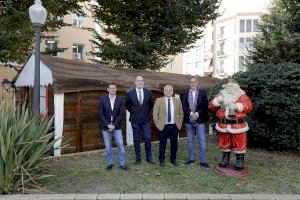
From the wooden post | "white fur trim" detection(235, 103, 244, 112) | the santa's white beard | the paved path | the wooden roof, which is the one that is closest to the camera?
the paved path

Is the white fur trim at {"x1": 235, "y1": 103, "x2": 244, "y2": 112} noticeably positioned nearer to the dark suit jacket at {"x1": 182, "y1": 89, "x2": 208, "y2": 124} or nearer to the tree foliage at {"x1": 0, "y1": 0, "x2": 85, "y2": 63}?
the dark suit jacket at {"x1": 182, "y1": 89, "x2": 208, "y2": 124}

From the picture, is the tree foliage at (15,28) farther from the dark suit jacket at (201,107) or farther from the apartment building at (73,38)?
the apartment building at (73,38)

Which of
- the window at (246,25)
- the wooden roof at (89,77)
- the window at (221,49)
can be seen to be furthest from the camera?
the window at (221,49)

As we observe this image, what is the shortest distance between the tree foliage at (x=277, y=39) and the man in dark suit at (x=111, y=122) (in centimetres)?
890

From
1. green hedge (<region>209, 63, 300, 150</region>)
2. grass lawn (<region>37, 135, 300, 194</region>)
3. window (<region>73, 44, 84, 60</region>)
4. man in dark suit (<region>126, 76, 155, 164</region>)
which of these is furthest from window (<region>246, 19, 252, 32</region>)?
man in dark suit (<region>126, 76, 155, 164</region>)

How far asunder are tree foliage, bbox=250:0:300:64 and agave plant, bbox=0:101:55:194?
10821mm

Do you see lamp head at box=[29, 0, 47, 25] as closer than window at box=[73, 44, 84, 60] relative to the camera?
Yes

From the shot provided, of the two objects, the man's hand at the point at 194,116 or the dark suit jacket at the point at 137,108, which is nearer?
the man's hand at the point at 194,116

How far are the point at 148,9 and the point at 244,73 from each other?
936 centimetres

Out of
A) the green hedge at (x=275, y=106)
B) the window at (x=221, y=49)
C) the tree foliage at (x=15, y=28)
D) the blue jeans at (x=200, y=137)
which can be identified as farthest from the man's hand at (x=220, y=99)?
the window at (x=221, y=49)

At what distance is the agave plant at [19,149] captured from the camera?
6.03 meters

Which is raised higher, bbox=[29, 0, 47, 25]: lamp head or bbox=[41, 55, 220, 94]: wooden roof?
bbox=[29, 0, 47, 25]: lamp head

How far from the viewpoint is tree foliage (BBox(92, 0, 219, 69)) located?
1798 centimetres

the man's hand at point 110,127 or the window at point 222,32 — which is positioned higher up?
the window at point 222,32
